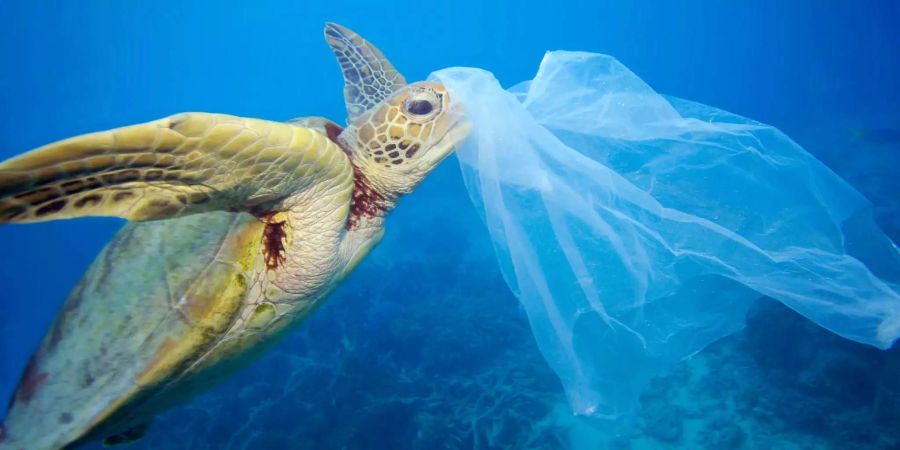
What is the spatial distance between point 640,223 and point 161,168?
1925 mm

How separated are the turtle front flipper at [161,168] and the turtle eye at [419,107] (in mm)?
619

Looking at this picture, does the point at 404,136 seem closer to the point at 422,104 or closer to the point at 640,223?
the point at 422,104

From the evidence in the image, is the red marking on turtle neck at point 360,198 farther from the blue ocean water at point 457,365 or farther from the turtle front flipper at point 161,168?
the blue ocean water at point 457,365

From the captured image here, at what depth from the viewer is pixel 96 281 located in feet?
6.01

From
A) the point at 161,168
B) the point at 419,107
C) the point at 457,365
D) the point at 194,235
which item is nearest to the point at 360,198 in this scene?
the point at 419,107

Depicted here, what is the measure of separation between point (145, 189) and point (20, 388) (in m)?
1.44

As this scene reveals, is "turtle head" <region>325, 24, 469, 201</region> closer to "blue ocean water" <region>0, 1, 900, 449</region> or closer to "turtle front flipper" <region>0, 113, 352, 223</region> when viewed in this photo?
"turtle front flipper" <region>0, 113, 352, 223</region>

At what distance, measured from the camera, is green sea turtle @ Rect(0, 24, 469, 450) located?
1.04 meters

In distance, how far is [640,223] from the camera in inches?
75.9

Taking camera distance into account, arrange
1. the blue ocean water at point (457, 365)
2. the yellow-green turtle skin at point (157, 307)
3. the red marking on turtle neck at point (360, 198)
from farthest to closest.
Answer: the blue ocean water at point (457, 365) → the red marking on turtle neck at point (360, 198) → the yellow-green turtle skin at point (157, 307)

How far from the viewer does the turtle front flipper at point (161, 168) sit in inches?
35.9

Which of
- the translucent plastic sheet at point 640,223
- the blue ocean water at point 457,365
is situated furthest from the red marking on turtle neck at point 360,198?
the blue ocean water at point 457,365

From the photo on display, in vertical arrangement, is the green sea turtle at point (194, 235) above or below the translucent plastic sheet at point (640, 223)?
below

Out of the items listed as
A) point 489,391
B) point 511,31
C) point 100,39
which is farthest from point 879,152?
point 511,31
